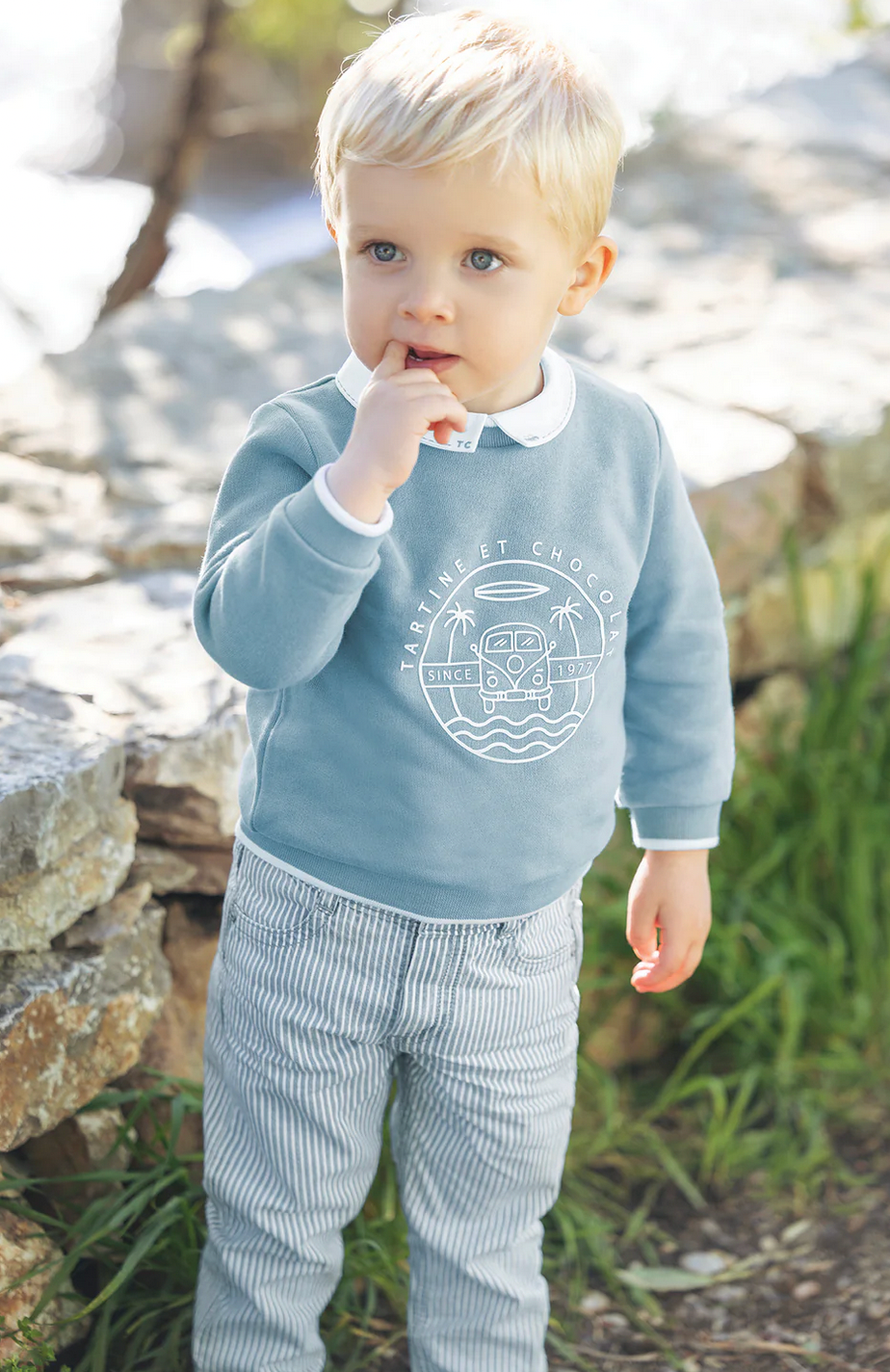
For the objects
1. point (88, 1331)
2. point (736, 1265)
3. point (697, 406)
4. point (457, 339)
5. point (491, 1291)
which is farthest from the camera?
point (697, 406)

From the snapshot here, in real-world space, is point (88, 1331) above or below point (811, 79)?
below

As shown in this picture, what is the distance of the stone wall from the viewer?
1587 mm

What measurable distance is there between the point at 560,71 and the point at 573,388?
31 centimetres

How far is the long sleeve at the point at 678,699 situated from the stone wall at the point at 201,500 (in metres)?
0.54

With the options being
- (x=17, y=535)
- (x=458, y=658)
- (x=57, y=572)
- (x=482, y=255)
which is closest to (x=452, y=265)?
(x=482, y=255)

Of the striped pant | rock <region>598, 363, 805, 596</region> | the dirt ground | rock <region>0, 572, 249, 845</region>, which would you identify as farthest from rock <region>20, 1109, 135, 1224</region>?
rock <region>598, 363, 805, 596</region>

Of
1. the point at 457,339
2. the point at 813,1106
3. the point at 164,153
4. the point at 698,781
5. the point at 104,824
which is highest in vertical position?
the point at 164,153

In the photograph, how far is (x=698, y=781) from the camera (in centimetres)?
156

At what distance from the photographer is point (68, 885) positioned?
5.18 ft

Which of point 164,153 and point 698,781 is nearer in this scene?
point 698,781

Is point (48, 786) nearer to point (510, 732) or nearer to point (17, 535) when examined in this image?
point (510, 732)

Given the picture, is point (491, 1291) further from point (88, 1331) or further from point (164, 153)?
point (164, 153)

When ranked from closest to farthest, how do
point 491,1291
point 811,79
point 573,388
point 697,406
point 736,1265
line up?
point 573,388, point 491,1291, point 736,1265, point 697,406, point 811,79

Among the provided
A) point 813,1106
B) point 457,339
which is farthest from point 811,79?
point 457,339
